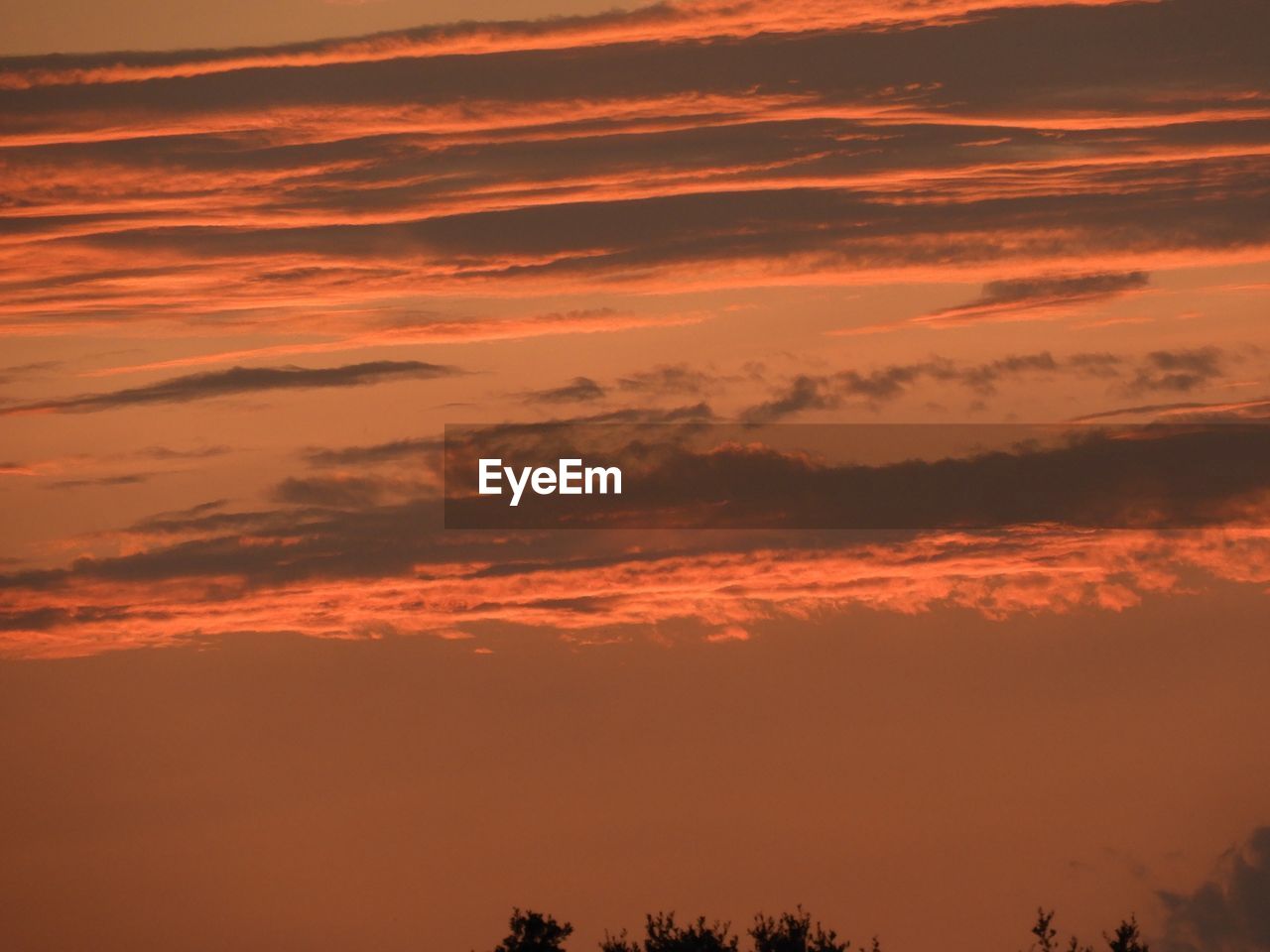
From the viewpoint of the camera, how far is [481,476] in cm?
10038

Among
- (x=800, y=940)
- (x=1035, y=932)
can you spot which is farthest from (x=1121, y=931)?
(x=800, y=940)

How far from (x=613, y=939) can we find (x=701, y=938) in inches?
153

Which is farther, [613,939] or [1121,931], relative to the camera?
[613,939]

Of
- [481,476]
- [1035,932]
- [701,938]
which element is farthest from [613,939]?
[481,476]

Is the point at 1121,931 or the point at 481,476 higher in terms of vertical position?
the point at 481,476

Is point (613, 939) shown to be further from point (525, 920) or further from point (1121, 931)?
point (1121, 931)

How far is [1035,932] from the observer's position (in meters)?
118

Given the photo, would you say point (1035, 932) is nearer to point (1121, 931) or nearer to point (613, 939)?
point (1121, 931)

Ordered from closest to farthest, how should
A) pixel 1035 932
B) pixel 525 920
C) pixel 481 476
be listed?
pixel 481 476 < pixel 1035 932 < pixel 525 920

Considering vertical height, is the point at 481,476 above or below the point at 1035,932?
above

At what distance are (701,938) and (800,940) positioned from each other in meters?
3.74

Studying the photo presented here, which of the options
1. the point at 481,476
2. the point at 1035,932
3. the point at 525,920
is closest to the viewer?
the point at 481,476

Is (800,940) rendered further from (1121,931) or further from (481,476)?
(481,476)

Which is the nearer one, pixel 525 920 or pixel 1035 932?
pixel 1035 932
